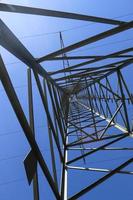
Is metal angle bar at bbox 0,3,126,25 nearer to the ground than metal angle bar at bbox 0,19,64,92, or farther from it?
farther from it

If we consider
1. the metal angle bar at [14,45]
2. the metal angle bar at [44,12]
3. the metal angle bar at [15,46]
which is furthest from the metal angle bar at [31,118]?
the metal angle bar at [44,12]

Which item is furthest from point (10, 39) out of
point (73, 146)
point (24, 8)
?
point (73, 146)

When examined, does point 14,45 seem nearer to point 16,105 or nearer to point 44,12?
point 44,12

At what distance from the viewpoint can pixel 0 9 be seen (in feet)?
10.5

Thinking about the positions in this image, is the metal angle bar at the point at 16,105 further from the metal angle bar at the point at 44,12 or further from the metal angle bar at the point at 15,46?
the metal angle bar at the point at 44,12

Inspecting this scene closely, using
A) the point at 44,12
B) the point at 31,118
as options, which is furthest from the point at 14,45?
the point at 31,118

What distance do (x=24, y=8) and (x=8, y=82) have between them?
132 cm

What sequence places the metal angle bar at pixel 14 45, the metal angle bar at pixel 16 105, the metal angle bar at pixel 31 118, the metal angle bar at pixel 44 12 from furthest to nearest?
the metal angle bar at pixel 31 118
the metal angle bar at pixel 14 45
the metal angle bar at pixel 44 12
the metal angle bar at pixel 16 105

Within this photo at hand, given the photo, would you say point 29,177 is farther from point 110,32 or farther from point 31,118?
point 110,32

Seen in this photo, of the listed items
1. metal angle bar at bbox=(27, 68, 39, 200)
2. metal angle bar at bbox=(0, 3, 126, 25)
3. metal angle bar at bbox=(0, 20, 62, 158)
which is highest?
metal angle bar at bbox=(0, 3, 126, 25)

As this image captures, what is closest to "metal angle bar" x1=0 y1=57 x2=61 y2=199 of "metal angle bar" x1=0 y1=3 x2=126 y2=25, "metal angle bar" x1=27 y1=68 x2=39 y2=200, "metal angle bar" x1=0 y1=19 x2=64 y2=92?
"metal angle bar" x1=27 y1=68 x2=39 y2=200

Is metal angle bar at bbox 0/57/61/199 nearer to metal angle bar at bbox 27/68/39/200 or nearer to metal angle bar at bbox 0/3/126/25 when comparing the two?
metal angle bar at bbox 27/68/39/200

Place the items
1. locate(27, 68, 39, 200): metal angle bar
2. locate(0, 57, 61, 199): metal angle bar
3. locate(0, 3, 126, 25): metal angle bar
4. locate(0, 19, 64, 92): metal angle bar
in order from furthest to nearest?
locate(27, 68, 39, 200): metal angle bar, locate(0, 19, 64, 92): metal angle bar, locate(0, 3, 126, 25): metal angle bar, locate(0, 57, 61, 199): metal angle bar

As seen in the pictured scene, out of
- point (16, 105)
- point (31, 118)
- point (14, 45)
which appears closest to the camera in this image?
point (16, 105)
